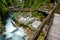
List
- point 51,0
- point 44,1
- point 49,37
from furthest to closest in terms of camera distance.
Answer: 1. point 44,1
2. point 51,0
3. point 49,37

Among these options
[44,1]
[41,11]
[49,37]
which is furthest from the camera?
[44,1]

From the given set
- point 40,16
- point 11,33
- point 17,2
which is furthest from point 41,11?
point 17,2

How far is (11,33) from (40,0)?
4.47m

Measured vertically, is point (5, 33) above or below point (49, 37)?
below

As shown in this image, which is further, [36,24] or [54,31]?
[36,24]

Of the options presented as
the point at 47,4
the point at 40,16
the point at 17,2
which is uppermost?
the point at 47,4

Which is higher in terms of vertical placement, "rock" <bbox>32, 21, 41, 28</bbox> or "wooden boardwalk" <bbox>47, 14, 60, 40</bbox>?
"wooden boardwalk" <bbox>47, 14, 60, 40</bbox>

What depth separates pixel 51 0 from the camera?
42.7 ft

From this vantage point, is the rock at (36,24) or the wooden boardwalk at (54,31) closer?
the wooden boardwalk at (54,31)

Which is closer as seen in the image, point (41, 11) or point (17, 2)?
point (41, 11)

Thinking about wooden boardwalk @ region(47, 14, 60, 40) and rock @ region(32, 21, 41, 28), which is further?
rock @ region(32, 21, 41, 28)

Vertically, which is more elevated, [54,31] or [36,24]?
[54,31]

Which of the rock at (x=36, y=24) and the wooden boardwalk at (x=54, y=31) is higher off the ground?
the wooden boardwalk at (x=54, y=31)

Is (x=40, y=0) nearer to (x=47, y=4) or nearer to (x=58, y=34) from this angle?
(x=47, y=4)
